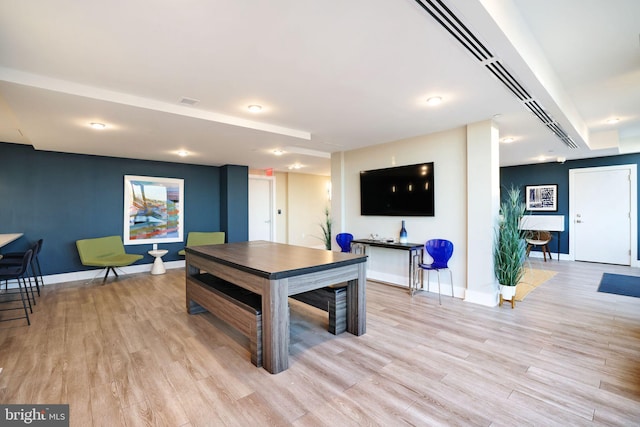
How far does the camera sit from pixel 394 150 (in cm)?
495

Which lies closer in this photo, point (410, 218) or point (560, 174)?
point (410, 218)

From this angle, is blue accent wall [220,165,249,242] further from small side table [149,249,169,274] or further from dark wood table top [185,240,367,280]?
dark wood table top [185,240,367,280]

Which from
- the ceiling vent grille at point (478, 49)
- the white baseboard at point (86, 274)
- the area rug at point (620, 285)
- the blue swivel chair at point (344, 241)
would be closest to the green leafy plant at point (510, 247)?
the ceiling vent grille at point (478, 49)

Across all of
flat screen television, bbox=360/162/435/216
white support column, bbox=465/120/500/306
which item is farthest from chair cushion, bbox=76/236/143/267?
white support column, bbox=465/120/500/306

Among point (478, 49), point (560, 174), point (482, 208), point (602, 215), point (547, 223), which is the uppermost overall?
point (478, 49)

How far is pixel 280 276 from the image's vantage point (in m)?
2.27

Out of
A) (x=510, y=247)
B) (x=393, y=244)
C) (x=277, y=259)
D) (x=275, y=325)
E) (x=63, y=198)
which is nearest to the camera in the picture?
(x=275, y=325)

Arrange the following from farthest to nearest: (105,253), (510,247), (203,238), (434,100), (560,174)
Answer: (560,174)
(203,238)
(105,253)
(510,247)
(434,100)

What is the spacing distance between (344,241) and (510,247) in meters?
2.58

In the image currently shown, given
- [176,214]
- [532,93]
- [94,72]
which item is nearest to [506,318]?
[532,93]

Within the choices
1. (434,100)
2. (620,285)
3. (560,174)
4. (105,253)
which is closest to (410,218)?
(434,100)

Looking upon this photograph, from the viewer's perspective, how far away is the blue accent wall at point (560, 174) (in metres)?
6.25

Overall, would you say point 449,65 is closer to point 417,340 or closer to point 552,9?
point 552,9

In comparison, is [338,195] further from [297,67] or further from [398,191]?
[297,67]
